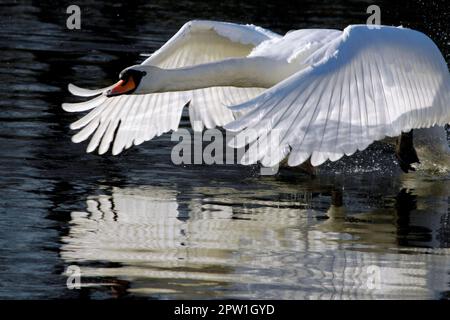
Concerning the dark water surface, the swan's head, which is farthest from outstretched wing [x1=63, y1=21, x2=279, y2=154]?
the swan's head

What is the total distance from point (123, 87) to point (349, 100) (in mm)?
1792

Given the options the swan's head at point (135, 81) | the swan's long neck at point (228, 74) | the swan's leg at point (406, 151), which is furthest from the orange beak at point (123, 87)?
the swan's leg at point (406, 151)

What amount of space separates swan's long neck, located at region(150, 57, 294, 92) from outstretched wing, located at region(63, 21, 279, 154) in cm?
107

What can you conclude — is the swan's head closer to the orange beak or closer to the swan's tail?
the orange beak

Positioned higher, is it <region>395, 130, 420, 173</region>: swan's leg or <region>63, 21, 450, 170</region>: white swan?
<region>63, 21, 450, 170</region>: white swan

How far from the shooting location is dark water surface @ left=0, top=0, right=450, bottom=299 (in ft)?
25.8

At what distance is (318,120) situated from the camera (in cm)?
909

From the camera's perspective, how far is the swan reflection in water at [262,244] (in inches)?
307

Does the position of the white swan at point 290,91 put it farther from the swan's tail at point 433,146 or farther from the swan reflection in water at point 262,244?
the swan reflection in water at point 262,244

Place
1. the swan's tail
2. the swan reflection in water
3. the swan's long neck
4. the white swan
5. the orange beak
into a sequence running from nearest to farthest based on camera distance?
the swan reflection in water
the white swan
the orange beak
the swan's long neck
the swan's tail

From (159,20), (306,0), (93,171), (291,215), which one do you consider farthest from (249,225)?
(306,0)

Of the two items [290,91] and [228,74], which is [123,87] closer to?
[228,74]

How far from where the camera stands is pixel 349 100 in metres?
9.37

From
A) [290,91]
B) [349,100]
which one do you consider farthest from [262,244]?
[349,100]
